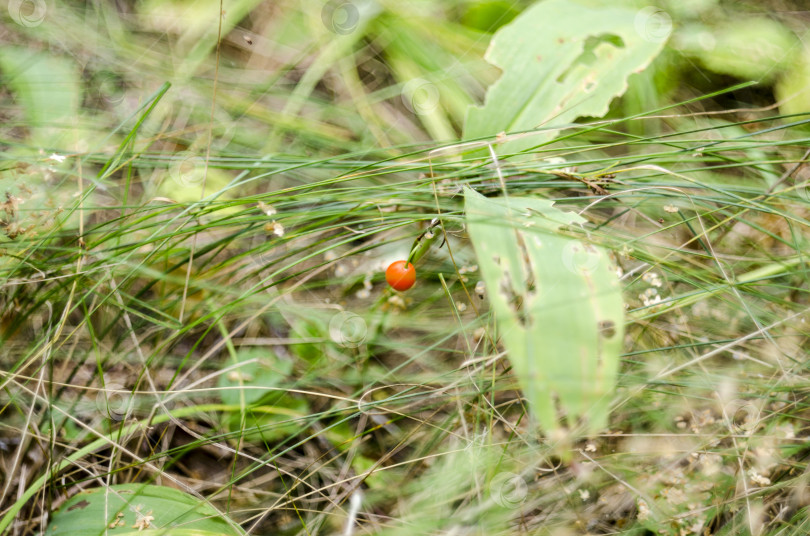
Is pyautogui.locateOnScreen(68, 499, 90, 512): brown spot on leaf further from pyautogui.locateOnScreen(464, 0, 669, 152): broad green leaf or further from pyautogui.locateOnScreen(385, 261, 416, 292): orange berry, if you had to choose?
pyautogui.locateOnScreen(464, 0, 669, 152): broad green leaf

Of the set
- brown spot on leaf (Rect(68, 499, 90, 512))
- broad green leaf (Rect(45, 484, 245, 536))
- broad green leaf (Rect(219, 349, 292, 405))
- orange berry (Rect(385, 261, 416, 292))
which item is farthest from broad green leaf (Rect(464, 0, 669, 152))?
brown spot on leaf (Rect(68, 499, 90, 512))

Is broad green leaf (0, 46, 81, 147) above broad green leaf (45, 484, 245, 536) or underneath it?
above

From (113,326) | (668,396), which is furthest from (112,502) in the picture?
(668,396)

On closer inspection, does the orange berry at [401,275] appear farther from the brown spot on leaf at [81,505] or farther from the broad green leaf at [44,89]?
the broad green leaf at [44,89]

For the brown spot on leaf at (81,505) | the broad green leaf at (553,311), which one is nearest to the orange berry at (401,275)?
the broad green leaf at (553,311)

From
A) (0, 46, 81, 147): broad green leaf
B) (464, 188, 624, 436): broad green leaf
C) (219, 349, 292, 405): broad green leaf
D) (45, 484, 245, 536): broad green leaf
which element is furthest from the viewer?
(0, 46, 81, 147): broad green leaf

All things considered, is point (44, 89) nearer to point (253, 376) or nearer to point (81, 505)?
point (253, 376)
